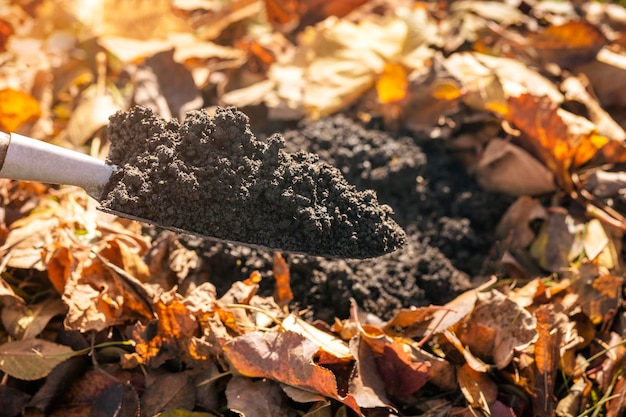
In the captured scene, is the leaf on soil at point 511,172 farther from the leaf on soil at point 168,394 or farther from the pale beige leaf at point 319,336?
the leaf on soil at point 168,394

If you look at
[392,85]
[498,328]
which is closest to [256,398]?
[498,328]

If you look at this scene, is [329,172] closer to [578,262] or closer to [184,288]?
[184,288]

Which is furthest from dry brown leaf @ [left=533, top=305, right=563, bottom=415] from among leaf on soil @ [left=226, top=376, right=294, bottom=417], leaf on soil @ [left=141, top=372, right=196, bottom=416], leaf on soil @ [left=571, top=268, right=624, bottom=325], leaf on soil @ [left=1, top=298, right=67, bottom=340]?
leaf on soil @ [left=1, top=298, right=67, bottom=340]

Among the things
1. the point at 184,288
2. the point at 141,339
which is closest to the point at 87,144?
the point at 184,288

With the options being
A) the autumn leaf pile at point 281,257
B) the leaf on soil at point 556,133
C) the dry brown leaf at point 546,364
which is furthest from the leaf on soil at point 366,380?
the leaf on soil at point 556,133

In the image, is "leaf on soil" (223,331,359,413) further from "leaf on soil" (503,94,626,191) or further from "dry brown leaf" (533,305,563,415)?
"leaf on soil" (503,94,626,191)

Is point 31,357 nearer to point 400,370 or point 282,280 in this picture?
point 282,280
